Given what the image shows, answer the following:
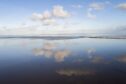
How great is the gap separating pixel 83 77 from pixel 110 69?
7.90 ft

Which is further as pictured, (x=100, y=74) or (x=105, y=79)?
(x=100, y=74)

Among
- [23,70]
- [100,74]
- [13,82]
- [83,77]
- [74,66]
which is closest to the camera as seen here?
[13,82]

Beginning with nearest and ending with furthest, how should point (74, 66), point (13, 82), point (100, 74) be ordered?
point (13, 82) → point (100, 74) → point (74, 66)

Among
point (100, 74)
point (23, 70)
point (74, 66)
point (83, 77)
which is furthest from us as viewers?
point (74, 66)

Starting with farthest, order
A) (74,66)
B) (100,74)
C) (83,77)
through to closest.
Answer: (74,66) < (100,74) < (83,77)

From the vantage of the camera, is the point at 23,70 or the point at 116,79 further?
the point at 23,70

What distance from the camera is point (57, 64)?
13.6 metres

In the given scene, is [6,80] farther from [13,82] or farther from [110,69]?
[110,69]

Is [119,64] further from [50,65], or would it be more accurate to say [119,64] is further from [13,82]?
[13,82]

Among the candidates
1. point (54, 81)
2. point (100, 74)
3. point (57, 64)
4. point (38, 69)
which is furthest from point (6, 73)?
point (100, 74)

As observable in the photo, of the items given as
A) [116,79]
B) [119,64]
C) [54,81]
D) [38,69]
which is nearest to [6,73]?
[38,69]

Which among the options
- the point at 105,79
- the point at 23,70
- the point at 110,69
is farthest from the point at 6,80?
the point at 110,69

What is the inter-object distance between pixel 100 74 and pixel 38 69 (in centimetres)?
359

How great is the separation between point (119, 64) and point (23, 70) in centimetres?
596
